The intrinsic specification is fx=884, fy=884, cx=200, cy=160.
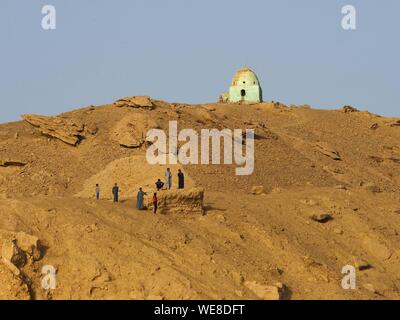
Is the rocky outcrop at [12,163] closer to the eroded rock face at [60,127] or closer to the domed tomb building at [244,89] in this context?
the eroded rock face at [60,127]

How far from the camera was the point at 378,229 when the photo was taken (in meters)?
22.9

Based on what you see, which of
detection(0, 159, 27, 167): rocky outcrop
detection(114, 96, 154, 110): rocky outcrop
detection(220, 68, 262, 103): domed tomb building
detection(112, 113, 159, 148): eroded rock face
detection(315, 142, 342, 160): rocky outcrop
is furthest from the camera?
detection(220, 68, 262, 103): domed tomb building

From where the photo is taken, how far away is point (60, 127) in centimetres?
2809

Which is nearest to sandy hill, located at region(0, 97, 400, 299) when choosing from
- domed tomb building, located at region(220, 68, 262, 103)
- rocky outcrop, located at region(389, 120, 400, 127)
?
rocky outcrop, located at region(389, 120, 400, 127)

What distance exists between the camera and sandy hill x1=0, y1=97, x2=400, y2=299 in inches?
632

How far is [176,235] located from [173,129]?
35.2ft

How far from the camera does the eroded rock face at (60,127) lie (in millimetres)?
27844

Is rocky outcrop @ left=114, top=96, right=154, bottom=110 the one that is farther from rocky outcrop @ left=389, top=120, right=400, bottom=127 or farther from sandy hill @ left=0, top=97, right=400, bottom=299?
rocky outcrop @ left=389, top=120, right=400, bottom=127

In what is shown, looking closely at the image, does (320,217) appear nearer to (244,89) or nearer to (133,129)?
(133,129)

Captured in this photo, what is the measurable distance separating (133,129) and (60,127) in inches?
92.3

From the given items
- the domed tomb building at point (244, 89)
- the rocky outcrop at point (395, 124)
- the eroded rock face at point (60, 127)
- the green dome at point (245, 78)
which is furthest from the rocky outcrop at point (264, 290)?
the green dome at point (245, 78)

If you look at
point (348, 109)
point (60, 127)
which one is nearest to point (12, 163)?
point (60, 127)

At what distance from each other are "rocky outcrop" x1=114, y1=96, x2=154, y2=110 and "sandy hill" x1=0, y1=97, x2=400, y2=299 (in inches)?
2.9
